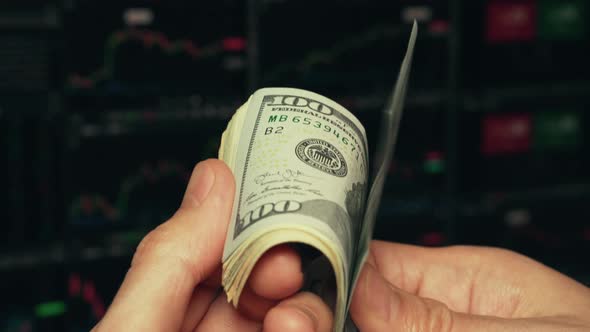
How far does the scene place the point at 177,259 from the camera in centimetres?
74

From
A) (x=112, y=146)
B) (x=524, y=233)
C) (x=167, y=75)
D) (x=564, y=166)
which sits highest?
(x=167, y=75)

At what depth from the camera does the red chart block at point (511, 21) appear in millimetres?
2068

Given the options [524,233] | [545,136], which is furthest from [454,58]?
[524,233]

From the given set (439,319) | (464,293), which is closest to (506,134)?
(464,293)

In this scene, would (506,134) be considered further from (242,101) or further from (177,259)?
(177,259)

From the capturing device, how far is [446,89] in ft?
6.82

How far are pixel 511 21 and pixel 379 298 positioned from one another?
155 centimetres

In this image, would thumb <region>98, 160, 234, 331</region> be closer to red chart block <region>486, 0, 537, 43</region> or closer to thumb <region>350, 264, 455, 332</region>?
thumb <region>350, 264, 455, 332</region>

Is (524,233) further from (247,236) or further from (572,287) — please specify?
(247,236)

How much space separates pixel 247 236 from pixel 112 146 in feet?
3.81

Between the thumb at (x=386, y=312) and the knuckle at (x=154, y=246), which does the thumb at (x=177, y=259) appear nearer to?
the knuckle at (x=154, y=246)

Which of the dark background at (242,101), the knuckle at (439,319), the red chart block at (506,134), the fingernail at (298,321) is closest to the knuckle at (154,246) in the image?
the fingernail at (298,321)

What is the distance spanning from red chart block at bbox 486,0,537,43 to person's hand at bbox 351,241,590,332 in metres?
1.24

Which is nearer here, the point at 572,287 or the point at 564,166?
the point at 572,287
